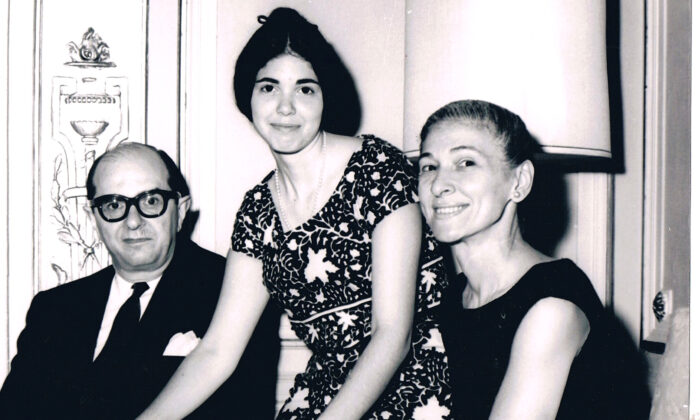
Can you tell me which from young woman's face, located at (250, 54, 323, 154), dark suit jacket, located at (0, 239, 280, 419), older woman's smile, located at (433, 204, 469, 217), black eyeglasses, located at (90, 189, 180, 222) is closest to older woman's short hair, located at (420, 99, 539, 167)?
older woman's smile, located at (433, 204, 469, 217)

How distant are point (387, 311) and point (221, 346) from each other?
487mm

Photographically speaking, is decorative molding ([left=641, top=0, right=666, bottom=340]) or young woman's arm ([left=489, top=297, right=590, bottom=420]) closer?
young woman's arm ([left=489, top=297, right=590, bottom=420])

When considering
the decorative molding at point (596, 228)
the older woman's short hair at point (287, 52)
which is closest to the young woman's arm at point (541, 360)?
the older woman's short hair at point (287, 52)

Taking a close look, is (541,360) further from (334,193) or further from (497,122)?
(334,193)

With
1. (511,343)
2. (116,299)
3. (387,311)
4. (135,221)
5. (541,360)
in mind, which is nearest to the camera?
(541,360)

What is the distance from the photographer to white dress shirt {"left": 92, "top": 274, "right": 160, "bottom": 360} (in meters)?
2.63

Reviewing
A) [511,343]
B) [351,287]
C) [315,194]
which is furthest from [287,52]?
[511,343]

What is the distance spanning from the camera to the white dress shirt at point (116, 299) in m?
2.63

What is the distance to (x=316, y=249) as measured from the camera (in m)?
2.13

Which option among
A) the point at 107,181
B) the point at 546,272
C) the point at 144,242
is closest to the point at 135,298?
the point at 144,242

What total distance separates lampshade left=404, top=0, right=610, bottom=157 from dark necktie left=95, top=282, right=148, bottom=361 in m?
1.10

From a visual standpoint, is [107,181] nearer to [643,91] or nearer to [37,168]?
[37,168]

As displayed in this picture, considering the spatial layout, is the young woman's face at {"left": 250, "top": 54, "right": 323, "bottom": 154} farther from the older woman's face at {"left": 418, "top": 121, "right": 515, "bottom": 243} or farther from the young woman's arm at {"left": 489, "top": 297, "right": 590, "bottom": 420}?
the young woman's arm at {"left": 489, "top": 297, "right": 590, "bottom": 420}

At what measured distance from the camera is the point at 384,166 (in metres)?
2.11
